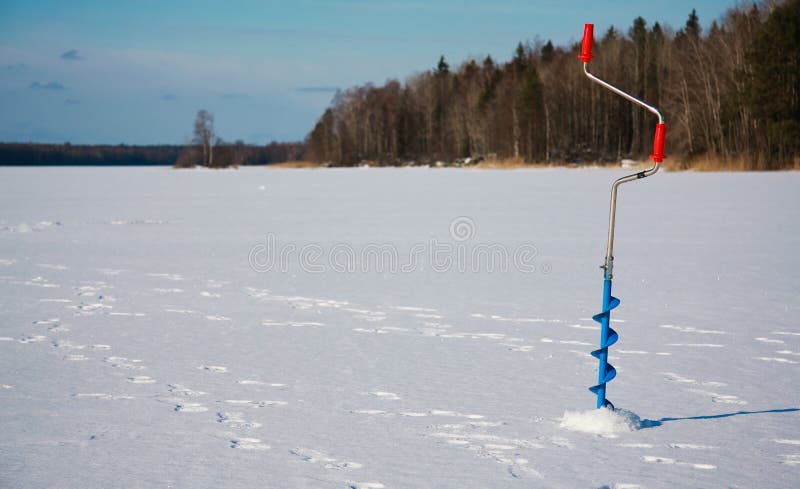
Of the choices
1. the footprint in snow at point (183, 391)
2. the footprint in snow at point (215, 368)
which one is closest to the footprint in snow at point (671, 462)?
the footprint in snow at point (183, 391)

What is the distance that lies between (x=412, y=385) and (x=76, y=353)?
2.32m

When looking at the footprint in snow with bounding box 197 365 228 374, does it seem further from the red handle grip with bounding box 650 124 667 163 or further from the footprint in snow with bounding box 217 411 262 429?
the red handle grip with bounding box 650 124 667 163

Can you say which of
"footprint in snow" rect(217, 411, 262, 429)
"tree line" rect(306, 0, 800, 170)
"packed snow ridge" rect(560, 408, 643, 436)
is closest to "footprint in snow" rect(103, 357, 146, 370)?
"footprint in snow" rect(217, 411, 262, 429)

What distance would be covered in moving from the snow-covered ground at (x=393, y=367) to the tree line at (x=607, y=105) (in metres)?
28.4

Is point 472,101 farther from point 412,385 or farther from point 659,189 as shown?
point 412,385

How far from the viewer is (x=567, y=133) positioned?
6344 cm

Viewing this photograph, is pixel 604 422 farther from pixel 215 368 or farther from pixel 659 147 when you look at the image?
pixel 215 368

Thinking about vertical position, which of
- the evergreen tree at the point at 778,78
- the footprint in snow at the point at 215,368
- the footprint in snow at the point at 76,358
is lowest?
the footprint in snow at the point at 215,368

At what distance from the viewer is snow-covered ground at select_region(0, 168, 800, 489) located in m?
3.13

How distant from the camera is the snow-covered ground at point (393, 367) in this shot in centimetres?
313

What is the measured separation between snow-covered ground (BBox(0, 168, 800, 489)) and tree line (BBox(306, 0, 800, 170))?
28431 millimetres

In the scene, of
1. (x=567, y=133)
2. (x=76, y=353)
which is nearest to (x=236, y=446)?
(x=76, y=353)

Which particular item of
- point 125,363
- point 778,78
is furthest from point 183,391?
point 778,78

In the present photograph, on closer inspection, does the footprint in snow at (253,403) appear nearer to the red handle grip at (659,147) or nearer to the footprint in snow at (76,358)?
the footprint in snow at (76,358)
